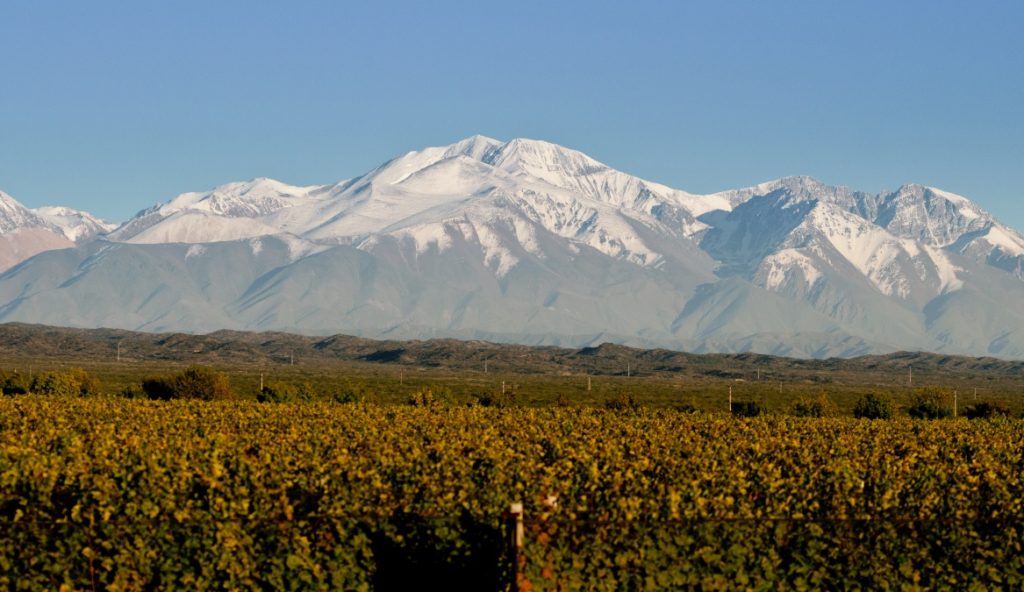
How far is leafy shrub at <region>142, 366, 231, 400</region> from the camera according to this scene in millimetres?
79225

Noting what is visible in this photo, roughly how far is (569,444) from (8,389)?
201 ft

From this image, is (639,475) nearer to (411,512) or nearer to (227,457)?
(411,512)

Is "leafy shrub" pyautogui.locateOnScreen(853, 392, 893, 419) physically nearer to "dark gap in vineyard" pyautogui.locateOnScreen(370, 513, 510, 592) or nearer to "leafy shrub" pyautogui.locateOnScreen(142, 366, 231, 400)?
"leafy shrub" pyautogui.locateOnScreen(142, 366, 231, 400)

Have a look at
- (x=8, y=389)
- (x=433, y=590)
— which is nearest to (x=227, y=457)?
(x=433, y=590)

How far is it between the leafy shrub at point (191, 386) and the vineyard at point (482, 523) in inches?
2131

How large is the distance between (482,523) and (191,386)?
62.5m

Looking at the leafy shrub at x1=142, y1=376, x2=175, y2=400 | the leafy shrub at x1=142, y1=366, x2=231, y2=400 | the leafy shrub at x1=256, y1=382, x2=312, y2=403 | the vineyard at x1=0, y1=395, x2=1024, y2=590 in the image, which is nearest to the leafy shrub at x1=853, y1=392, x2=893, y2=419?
the leafy shrub at x1=256, y1=382, x2=312, y2=403

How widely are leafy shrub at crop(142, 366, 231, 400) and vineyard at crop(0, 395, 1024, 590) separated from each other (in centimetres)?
5413

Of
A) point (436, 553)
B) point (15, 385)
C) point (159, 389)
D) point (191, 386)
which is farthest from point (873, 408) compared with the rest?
point (436, 553)

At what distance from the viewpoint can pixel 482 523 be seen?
20641mm

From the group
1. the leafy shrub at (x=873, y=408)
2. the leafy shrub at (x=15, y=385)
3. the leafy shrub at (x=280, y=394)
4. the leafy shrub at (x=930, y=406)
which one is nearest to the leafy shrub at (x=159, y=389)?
the leafy shrub at (x=280, y=394)

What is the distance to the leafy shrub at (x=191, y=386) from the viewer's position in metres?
79.2

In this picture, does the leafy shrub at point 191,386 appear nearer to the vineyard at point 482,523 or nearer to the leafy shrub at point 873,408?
the leafy shrub at point 873,408

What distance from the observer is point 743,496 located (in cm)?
2305
